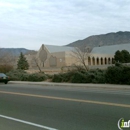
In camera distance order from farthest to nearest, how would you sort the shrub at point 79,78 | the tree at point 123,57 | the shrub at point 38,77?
the tree at point 123,57
the shrub at point 38,77
the shrub at point 79,78

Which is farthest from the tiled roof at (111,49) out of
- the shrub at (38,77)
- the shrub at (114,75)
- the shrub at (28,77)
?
the shrub at (114,75)

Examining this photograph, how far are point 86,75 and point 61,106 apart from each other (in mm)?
14663

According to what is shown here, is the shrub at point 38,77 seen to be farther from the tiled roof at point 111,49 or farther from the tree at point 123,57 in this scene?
the tiled roof at point 111,49

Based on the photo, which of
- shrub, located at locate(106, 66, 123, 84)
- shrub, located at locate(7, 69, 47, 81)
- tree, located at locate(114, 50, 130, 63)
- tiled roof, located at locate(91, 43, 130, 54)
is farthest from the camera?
tiled roof, located at locate(91, 43, 130, 54)

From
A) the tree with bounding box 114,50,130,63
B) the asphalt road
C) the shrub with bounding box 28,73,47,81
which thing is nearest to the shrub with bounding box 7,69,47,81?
the shrub with bounding box 28,73,47,81

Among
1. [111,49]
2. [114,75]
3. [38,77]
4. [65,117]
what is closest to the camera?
[65,117]

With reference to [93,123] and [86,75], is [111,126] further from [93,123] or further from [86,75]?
[86,75]

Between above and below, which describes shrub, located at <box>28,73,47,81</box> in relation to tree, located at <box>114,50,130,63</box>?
below

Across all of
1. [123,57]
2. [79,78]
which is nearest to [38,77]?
[79,78]

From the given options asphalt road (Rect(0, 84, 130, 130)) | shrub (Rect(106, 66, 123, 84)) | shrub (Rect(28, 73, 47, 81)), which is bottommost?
asphalt road (Rect(0, 84, 130, 130))

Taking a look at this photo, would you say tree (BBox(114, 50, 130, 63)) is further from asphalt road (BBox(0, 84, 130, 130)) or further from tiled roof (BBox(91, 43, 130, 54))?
asphalt road (BBox(0, 84, 130, 130))

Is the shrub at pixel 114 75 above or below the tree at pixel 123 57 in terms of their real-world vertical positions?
below

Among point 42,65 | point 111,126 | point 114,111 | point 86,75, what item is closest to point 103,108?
point 114,111

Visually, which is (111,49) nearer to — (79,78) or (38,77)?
(38,77)
